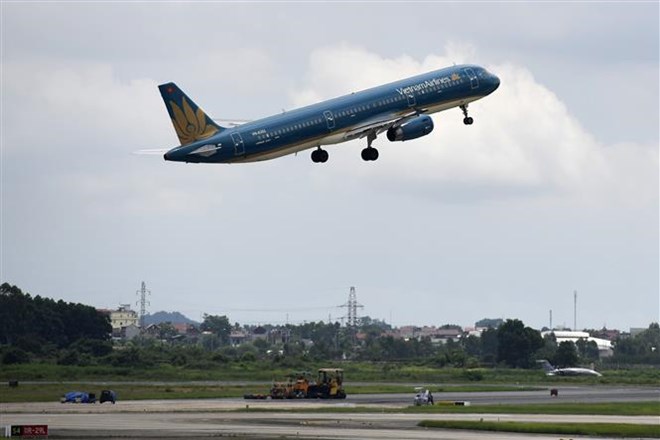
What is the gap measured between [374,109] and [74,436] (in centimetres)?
3445

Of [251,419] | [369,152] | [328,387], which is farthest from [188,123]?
[328,387]

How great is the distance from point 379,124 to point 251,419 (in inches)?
1017

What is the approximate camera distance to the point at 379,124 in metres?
116

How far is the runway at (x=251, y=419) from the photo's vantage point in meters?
104

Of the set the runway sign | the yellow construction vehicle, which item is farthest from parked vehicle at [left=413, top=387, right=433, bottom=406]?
the runway sign

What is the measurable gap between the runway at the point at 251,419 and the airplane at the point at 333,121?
19.6m

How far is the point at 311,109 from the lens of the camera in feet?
368

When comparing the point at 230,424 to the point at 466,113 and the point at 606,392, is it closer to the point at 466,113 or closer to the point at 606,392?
the point at 466,113

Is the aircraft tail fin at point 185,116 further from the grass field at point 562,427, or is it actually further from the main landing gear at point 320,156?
the grass field at point 562,427

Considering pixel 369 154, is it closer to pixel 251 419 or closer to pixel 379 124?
pixel 379 124

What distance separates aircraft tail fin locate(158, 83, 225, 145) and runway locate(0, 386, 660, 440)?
2093cm

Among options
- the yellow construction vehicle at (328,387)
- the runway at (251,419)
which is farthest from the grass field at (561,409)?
the yellow construction vehicle at (328,387)

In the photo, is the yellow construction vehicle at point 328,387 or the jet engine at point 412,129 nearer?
the jet engine at point 412,129

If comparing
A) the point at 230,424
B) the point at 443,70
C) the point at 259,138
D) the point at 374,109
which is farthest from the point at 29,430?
the point at 443,70
